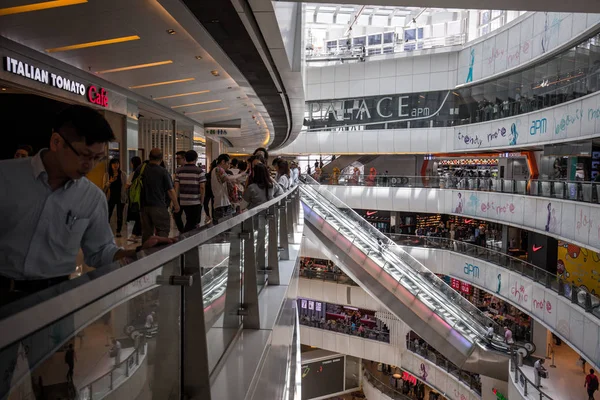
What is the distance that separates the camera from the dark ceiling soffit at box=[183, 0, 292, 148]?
21.7 feet

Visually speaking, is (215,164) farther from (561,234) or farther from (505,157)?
(505,157)

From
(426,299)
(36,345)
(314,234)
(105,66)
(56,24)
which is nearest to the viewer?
(36,345)

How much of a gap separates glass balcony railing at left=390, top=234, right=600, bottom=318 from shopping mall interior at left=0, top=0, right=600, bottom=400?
0.13 meters

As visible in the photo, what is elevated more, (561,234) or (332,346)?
(561,234)

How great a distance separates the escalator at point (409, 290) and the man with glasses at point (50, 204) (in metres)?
16.3

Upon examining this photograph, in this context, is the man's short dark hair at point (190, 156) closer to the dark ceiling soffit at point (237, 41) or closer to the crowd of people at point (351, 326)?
the dark ceiling soffit at point (237, 41)

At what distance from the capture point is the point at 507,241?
2678cm

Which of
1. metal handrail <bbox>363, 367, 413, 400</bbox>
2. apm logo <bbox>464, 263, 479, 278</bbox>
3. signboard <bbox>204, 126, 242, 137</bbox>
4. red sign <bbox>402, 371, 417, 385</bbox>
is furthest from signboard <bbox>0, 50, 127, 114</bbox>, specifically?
red sign <bbox>402, 371, 417, 385</bbox>

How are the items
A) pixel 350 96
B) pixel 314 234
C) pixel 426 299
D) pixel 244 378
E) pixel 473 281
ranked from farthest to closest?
pixel 350 96
pixel 473 281
pixel 314 234
pixel 426 299
pixel 244 378

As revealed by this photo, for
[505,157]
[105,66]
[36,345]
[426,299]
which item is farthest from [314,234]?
[36,345]

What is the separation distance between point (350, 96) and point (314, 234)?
61.6 feet

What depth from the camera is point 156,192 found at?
242 inches

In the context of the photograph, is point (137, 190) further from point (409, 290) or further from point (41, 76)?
point (409, 290)

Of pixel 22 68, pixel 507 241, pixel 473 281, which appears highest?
pixel 22 68
